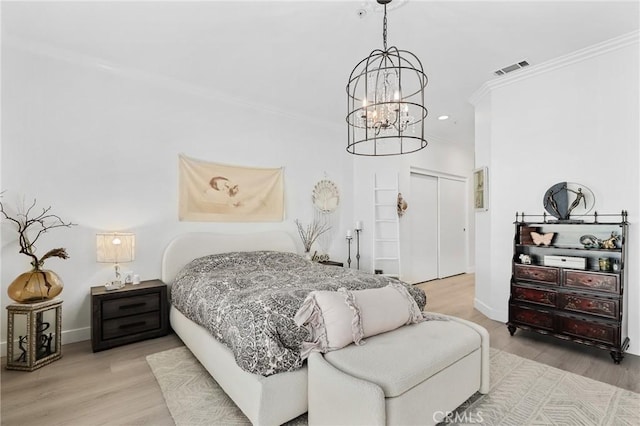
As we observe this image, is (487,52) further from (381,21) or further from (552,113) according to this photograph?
(381,21)

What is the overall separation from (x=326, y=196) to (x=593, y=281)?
127 inches

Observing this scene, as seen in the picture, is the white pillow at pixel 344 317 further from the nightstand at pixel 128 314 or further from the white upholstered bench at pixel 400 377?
the nightstand at pixel 128 314

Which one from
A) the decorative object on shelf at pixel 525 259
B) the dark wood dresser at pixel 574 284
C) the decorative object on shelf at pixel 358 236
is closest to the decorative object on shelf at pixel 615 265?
the dark wood dresser at pixel 574 284

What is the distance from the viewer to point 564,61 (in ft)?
9.97

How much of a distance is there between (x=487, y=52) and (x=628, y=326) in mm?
2777

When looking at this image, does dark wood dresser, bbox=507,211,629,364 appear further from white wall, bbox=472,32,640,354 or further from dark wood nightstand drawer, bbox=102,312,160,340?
dark wood nightstand drawer, bbox=102,312,160,340

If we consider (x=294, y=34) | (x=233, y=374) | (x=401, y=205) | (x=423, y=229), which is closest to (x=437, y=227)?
(x=423, y=229)

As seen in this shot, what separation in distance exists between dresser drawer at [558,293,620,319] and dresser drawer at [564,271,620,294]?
0.09 metres

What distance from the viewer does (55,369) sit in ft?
7.95

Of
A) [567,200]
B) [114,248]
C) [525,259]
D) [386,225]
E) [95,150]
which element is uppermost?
[95,150]

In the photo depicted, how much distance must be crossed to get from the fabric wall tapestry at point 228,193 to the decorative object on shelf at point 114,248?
2.22 feet

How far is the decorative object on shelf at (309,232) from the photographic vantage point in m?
4.48

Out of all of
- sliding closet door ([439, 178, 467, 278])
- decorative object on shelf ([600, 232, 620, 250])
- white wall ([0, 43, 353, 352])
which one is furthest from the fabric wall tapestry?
sliding closet door ([439, 178, 467, 278])

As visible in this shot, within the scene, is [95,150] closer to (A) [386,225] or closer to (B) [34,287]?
(B) [34,287]
